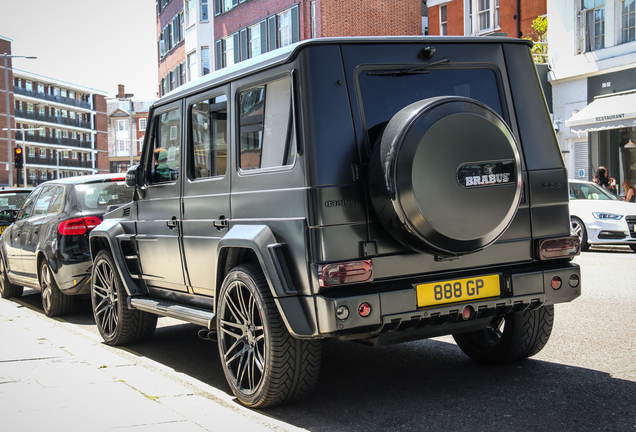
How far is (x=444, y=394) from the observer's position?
15.1 feet

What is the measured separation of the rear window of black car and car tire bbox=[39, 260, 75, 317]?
19.2 feet

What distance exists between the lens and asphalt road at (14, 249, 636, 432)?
4020mm

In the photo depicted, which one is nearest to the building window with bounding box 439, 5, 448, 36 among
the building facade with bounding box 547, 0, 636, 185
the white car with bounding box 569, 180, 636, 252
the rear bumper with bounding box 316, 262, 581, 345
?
the building facade with bounding box 547, 0, 636, 185

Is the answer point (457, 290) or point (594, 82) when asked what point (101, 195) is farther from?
point (594, 82)

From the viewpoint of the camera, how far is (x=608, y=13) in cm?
2214

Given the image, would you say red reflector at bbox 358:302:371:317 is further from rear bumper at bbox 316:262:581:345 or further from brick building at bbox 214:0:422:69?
brick building at bbox 214:0:422:69

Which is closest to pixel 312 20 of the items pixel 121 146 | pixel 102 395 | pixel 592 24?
pixel 592 24

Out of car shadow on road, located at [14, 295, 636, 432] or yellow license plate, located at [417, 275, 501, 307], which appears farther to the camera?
yellow license plate, located at [417, 275, 501, 307]

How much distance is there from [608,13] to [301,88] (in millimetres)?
21074

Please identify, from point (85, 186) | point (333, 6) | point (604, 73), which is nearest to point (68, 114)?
point (333, 6)

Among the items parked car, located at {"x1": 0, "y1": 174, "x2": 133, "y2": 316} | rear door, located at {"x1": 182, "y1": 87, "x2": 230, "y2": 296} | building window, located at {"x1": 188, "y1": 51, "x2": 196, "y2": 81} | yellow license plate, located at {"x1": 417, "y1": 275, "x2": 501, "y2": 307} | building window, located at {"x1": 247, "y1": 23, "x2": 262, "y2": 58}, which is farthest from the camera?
Result: building window, located at {"x1": 188, "y1": 51, "x2": 196, "y2": 81}

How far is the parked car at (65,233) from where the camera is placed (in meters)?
8.45

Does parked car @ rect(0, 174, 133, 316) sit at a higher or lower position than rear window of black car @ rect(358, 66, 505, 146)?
lower

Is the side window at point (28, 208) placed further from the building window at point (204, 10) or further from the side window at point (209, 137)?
the building window at point (204, 10)
